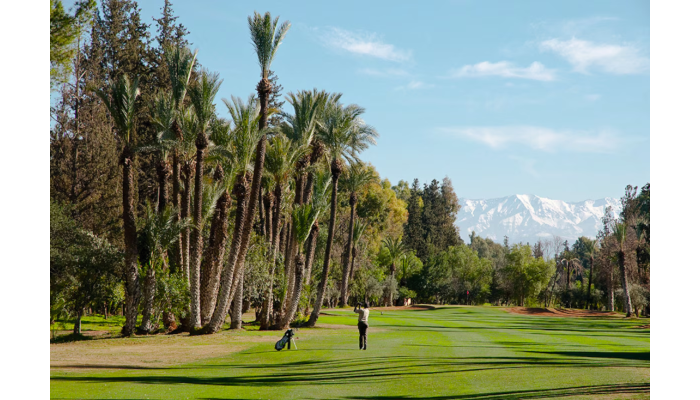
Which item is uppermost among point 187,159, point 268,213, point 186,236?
point 187,159

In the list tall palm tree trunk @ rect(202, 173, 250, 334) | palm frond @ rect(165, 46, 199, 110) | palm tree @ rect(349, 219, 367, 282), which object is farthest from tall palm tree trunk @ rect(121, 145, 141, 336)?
palm tree @ rect(349, 219, 367, 282)

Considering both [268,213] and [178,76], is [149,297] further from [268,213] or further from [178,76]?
[178,76]

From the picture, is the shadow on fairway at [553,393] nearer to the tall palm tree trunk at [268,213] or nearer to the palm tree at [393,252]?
the tall palm tree trunk at [268,213]

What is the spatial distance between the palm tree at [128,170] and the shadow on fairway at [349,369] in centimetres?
1089

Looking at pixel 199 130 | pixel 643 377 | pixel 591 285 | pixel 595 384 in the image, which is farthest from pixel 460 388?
pixel 591 285

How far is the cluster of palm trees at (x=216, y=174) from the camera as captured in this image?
2538cm

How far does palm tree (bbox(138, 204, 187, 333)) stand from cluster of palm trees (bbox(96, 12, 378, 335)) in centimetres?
5

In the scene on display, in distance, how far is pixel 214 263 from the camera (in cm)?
2759

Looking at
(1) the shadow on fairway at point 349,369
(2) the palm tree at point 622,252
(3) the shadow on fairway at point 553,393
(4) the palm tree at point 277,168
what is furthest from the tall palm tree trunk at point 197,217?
(2) the palm tree at point 622,252

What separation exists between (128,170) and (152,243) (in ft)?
11.2

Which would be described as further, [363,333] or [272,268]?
[272,268]

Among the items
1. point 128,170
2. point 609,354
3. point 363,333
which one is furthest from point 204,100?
point 609,354

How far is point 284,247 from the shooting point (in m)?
37.0
